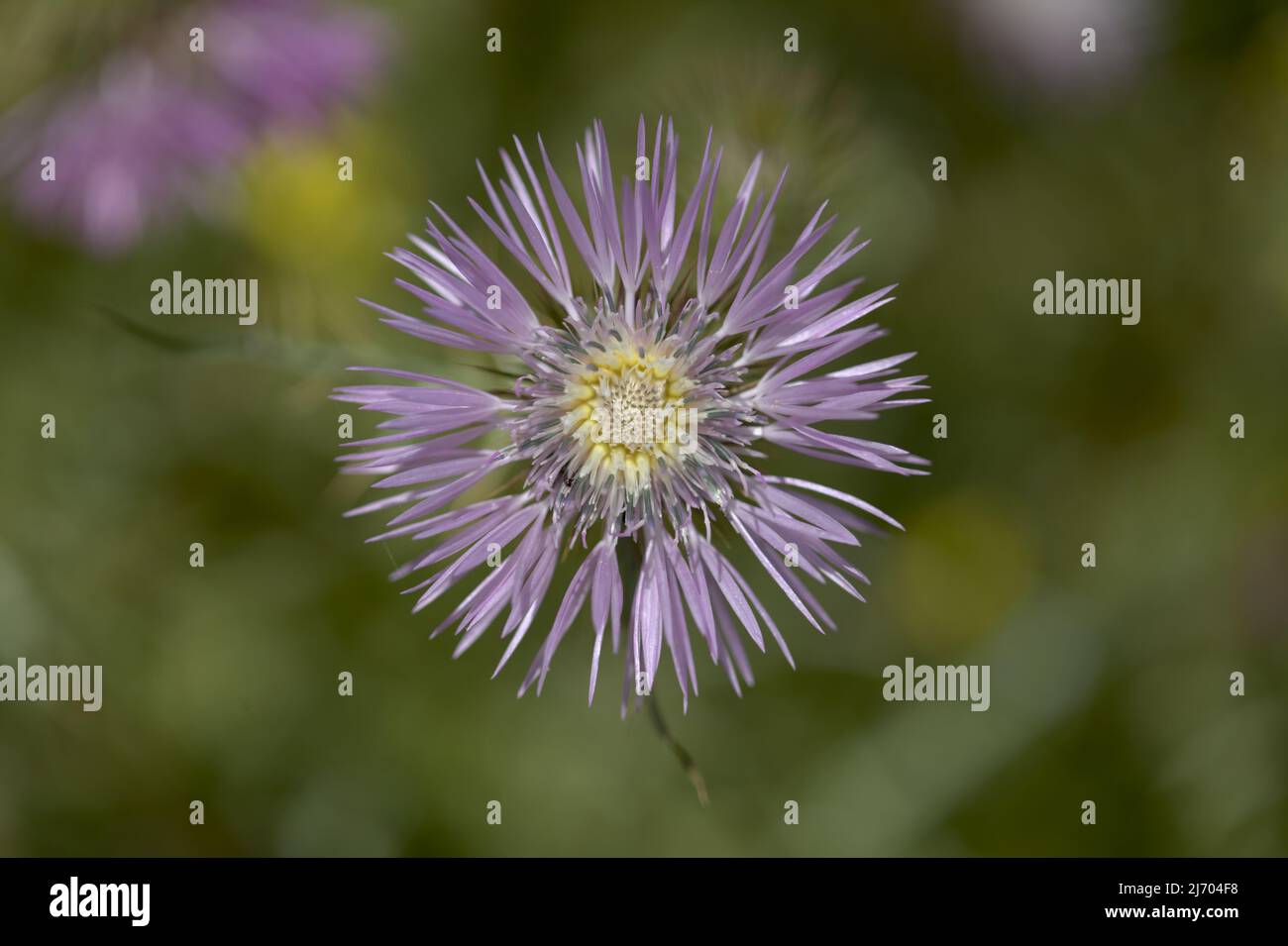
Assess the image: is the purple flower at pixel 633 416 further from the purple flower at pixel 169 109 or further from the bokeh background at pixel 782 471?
the bokeh background at pixel 782 471

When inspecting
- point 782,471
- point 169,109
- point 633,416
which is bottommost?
point 782,471

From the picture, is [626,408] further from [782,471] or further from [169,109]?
[169,109]

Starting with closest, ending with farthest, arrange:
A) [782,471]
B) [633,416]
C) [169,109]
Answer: [633,416] → [169,109] → [782,471]

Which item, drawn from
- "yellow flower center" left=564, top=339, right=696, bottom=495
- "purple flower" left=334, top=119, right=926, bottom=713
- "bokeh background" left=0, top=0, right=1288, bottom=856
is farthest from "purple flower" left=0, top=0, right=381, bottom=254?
"yellow flower center" left=564, top=339, right=696, bottom=495

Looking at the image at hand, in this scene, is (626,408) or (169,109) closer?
(626,408)

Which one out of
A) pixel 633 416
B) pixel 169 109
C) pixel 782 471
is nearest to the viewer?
pixel 633 416

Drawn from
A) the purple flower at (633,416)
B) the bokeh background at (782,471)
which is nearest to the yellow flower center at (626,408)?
the purple flower at (633,416)

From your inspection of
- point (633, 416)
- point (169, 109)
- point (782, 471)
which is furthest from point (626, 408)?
point (169, 109)

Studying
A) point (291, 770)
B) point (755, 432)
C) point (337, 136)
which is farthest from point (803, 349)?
point (291, 770)

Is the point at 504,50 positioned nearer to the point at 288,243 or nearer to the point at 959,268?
the point at 288,243
